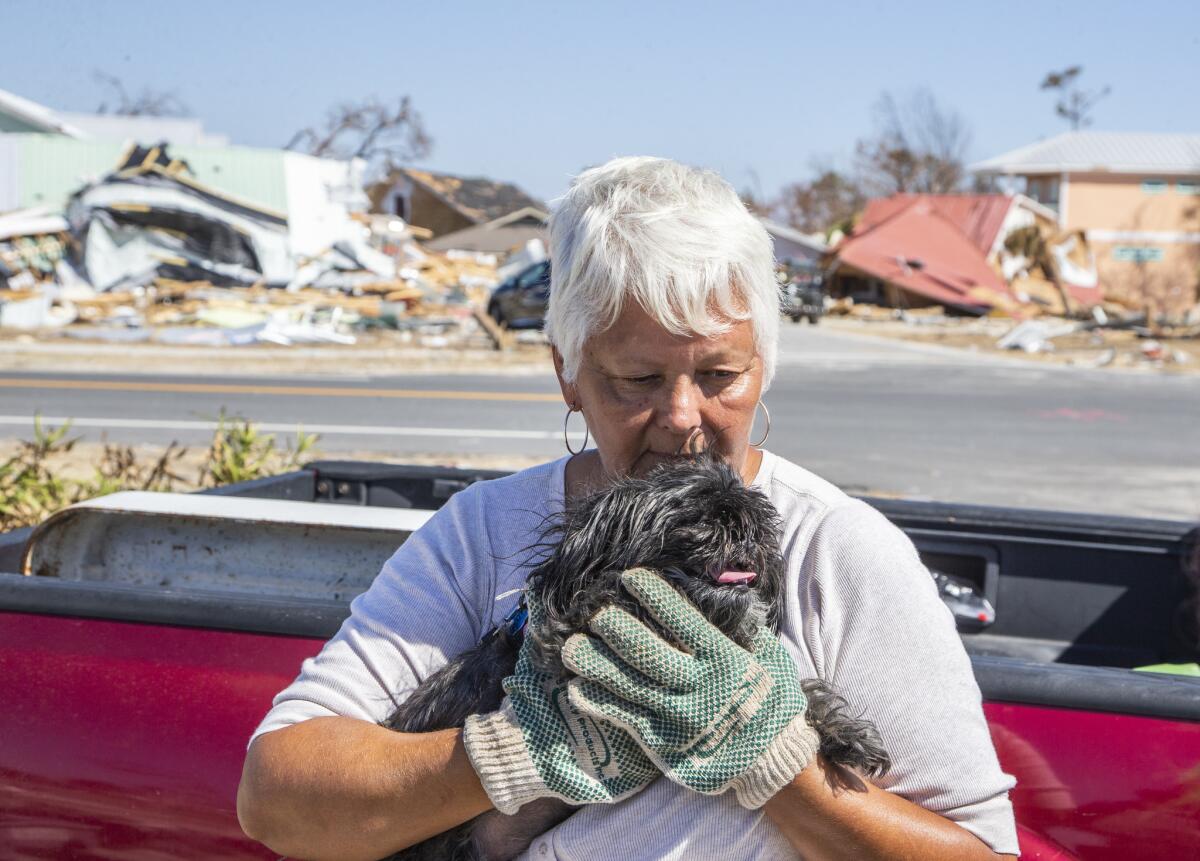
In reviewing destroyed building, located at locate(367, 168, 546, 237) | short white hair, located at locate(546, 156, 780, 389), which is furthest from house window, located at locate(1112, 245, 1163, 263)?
short white hair, located at locate(546, 156, 780, 389)

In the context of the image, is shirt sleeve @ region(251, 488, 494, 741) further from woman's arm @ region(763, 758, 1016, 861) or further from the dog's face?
woman's arm @ region(763, 758, 1016, 861)

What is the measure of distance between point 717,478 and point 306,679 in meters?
0.66

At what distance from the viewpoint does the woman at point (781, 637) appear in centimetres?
148

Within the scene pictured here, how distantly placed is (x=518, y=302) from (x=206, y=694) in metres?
22.3

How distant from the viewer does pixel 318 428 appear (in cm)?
1240

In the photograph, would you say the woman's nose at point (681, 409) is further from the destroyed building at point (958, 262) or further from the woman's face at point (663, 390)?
the destroyed building at point (958, 262)

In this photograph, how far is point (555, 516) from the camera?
1.68m

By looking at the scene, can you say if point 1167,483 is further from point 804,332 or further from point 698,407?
point 804,332

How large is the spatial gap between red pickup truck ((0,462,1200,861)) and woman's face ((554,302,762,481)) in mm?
749

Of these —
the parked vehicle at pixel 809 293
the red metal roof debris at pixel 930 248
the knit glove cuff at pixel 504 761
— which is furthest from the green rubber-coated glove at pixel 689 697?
the red metal roof debris at pixel 930 248

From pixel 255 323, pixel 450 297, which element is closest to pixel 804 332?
pixel 450 297

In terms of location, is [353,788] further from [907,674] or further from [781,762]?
[907,674]

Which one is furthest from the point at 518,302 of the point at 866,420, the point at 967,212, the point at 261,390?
the point at 967,212

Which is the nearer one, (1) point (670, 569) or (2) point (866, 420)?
(1) point (670, 569)
